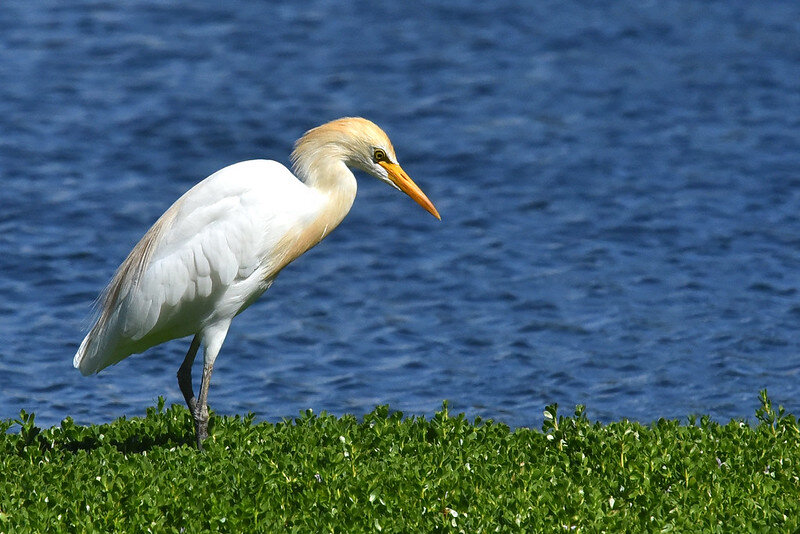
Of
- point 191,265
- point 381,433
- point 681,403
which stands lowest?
point 681,403

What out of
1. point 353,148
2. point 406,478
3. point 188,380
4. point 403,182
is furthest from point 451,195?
point 406,478

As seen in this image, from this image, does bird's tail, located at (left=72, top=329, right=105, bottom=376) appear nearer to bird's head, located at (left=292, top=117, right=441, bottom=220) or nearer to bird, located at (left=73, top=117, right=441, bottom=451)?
bird, located at (left=73, top=117, right=441, bottom=451)

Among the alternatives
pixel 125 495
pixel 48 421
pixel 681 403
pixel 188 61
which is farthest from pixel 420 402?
pixel 188 61

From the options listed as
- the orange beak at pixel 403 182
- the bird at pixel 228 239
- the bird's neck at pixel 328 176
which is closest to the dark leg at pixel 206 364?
Answer: the bird at pixel 228 239

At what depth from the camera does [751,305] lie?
36.8 feet

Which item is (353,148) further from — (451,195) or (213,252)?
(451,195)

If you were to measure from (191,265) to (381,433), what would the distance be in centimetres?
154

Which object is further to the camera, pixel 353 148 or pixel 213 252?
pixel 353 148

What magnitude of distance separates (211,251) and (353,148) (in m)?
1.07

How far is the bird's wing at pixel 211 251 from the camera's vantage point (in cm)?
764

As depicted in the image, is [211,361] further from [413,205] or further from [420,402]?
[413,205]

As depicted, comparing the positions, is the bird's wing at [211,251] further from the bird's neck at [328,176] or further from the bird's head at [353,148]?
the bird's head at [353,148]

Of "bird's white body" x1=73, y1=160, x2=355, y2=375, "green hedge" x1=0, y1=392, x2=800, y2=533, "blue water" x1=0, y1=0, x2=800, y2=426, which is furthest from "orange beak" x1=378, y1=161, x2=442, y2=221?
"blue water" x1=0, y1=0, x2=800, y2=426

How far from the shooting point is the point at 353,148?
785 cm
